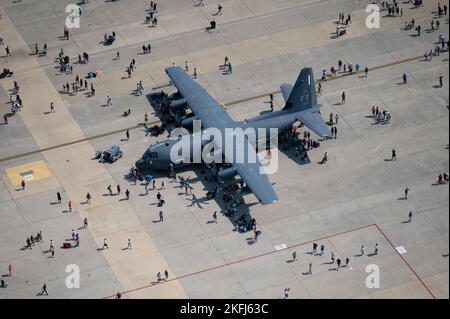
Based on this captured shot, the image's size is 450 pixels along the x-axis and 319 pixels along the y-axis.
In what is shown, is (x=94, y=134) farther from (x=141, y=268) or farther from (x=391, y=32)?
(x=391, y=32)

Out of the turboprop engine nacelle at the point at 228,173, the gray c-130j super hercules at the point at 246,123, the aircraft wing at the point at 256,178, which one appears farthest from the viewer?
the turboprop engine nacelle at the point at 228,173

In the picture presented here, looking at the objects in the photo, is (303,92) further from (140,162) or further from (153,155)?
(140,162)

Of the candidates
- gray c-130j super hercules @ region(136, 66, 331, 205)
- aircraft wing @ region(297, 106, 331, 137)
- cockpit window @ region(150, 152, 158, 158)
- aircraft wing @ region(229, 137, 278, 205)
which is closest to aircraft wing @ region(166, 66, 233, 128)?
gray c-130j super hercules @ region(136, 66, 331, 205)

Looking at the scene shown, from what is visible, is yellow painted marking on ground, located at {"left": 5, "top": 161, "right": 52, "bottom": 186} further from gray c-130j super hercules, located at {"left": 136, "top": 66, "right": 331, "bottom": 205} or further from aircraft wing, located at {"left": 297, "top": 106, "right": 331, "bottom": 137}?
aircraft wing, located at {"left": 297, "top": 106, "right": 331, "bottom": 137}

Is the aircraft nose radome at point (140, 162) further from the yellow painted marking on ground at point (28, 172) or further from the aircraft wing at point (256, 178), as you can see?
the aircraft wing at point (256, 178)

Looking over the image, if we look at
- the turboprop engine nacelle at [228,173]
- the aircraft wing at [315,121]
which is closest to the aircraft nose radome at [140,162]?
the turboprop engine nacelle at [228,173]

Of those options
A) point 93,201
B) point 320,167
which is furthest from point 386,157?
point 93,201

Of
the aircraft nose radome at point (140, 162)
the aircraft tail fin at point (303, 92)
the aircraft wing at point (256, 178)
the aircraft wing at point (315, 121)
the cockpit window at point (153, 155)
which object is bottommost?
the aircraft wing at point (256, 178)

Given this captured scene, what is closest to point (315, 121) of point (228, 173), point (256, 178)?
point (256, 178)
